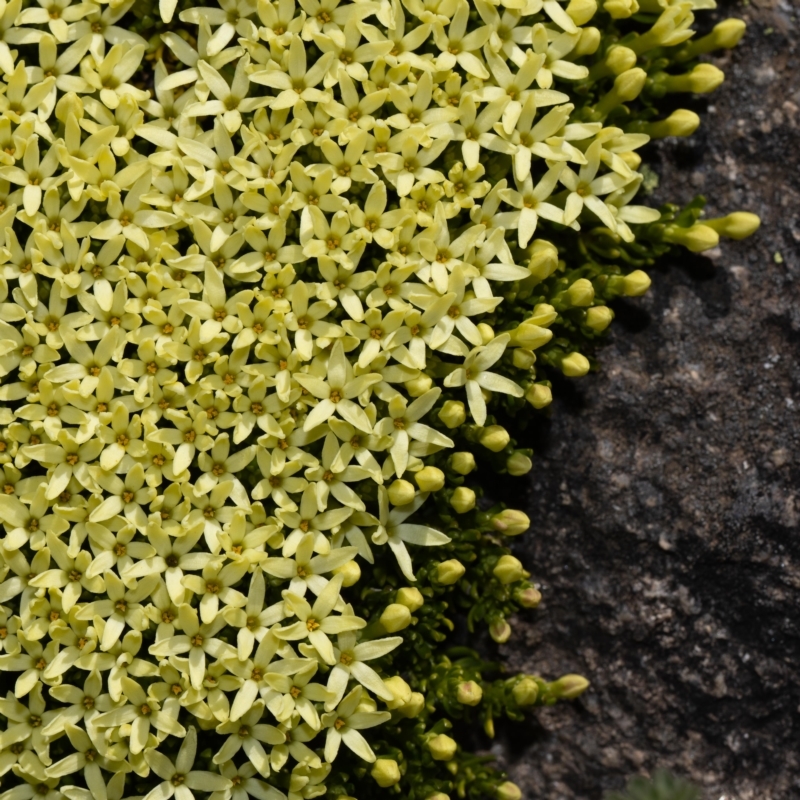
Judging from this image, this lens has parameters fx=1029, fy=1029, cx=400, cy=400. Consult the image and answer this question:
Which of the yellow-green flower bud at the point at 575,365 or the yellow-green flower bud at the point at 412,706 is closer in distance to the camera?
the yellow-green flower bud at the point at 412,706

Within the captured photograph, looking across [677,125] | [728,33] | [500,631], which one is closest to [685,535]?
[500,631]

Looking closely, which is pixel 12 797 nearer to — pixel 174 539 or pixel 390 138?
pixel 174 539

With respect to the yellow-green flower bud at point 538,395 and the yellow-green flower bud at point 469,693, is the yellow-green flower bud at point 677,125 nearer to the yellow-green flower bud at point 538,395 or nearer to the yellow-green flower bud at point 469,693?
the yellow-green flower bud at point 538,395

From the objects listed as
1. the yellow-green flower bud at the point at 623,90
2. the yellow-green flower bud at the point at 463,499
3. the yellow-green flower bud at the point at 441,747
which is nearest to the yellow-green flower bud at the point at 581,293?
the yellow-green flower bud at the point at 623,90

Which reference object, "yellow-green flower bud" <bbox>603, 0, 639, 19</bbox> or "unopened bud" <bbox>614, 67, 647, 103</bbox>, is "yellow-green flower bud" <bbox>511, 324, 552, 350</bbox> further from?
"yellow-green flower bud" <bbox>603, 0, 639, 19</bbox>

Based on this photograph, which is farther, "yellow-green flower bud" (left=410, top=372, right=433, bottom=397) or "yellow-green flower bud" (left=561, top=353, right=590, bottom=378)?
"yellow-green flower bud" (left=561, top=353, right=590, bottom=378)

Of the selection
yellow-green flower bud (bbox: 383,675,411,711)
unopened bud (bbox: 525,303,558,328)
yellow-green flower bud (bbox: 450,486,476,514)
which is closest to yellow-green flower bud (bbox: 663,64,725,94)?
unopened bud (bbox: 525,303,558,328)
